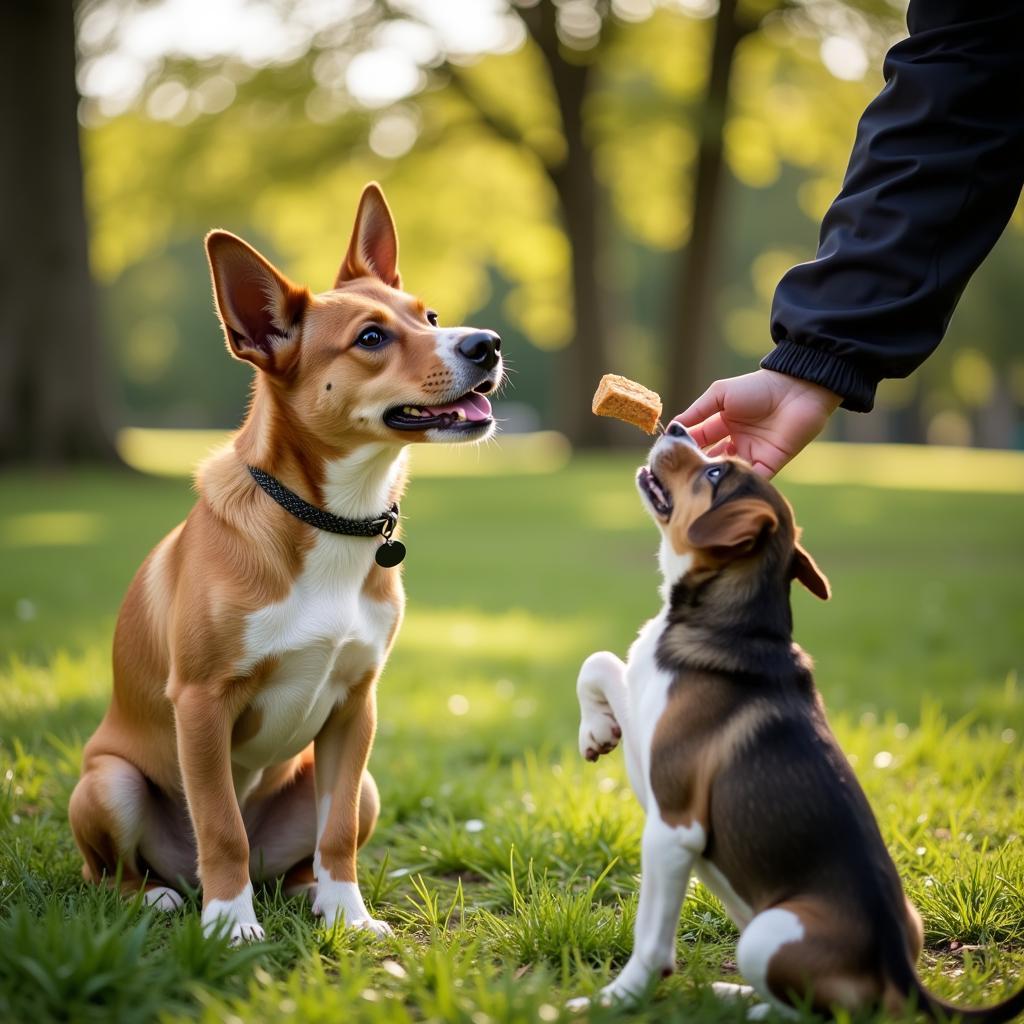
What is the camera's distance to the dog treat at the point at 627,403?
143 inches

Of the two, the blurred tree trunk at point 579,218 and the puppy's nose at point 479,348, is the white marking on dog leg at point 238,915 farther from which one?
the blurred tree trunk at point 579,218

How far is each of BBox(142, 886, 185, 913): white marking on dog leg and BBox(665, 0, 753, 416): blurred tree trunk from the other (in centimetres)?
2037

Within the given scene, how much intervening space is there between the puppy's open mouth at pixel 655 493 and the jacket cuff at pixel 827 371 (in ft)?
1.90

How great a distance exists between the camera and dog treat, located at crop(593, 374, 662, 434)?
3.63m

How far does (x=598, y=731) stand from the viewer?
334 cm

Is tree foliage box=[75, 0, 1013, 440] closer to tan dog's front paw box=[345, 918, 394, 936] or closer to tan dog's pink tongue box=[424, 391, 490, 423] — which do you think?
tan dog's pink tongue box=[424, 391, 490, 423]

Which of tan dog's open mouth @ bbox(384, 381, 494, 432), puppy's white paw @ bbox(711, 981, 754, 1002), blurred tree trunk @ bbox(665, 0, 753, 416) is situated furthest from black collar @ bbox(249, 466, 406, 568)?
blurred tree trunk @ bbox(665, 0, 753, 416)

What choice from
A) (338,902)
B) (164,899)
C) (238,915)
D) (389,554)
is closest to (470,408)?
(389,554)

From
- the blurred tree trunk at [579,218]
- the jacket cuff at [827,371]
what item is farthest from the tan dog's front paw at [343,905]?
the blurred tree trunk at [579,218]

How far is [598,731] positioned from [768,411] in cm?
116

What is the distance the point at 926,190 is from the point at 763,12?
860 inches

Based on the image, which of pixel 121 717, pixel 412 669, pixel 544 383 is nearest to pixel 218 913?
pixel 121 717

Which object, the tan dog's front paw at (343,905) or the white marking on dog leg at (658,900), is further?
the tan dog's front paw at (343,905)

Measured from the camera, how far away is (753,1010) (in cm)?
284
